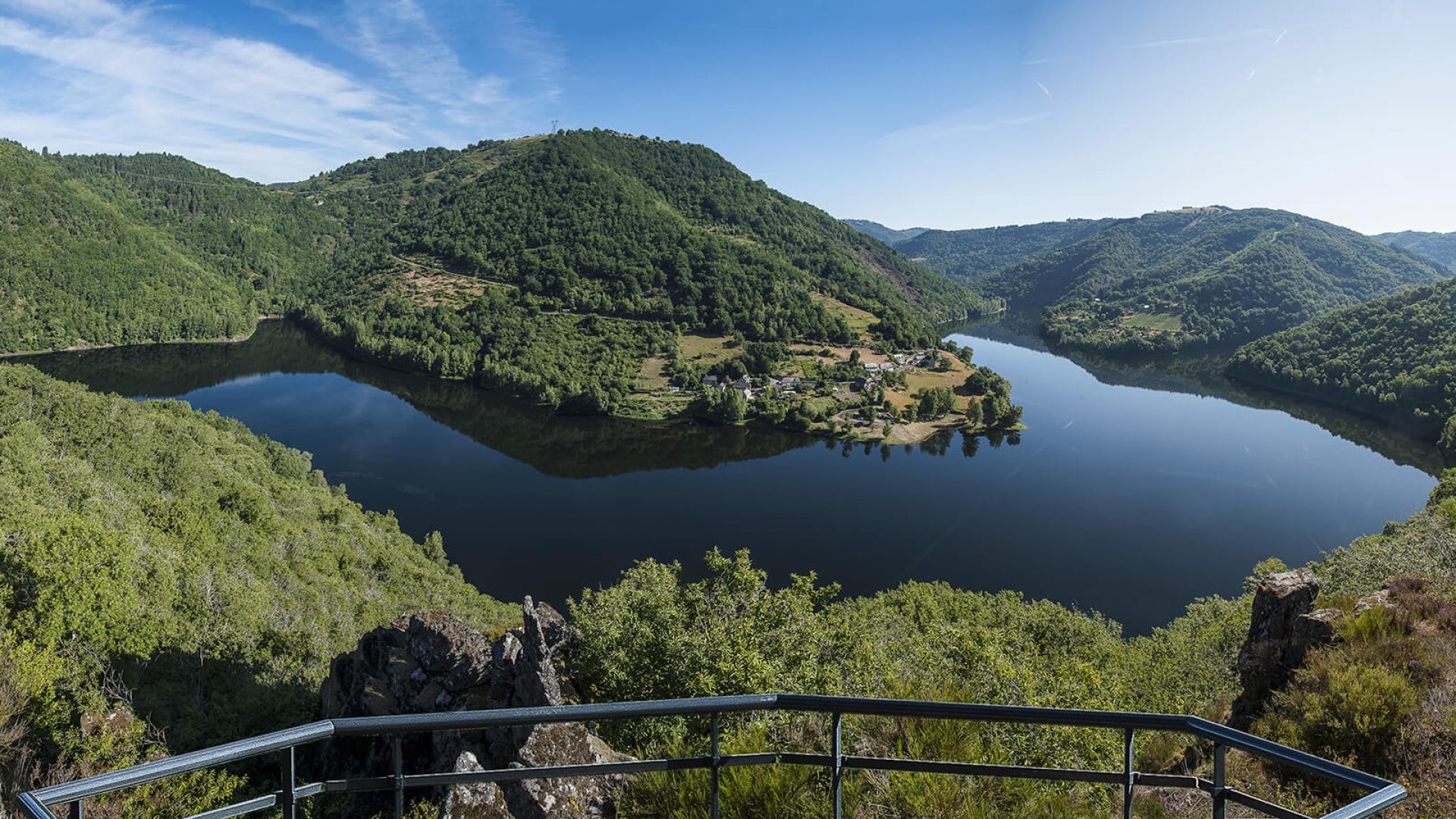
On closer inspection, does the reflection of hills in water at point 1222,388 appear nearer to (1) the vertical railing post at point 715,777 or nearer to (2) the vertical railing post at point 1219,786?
(2) the vertical railing post at point 1219,786

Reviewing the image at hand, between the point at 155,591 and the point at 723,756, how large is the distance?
22027mm

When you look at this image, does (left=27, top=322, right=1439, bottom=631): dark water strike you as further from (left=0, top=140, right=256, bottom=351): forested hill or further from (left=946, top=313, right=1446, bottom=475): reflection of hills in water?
(left=0, top=140, right=256, bottom=351): forested hill

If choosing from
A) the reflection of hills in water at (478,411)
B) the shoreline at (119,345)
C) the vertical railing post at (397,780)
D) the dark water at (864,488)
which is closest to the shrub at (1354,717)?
the vertical railing post at (397,780)

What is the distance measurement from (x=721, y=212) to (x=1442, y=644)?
160139 mm

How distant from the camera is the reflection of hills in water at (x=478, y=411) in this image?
6475 cm

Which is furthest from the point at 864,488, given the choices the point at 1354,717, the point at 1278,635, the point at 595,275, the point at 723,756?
the point at 595,275

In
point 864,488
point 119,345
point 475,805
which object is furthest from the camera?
point 119,345

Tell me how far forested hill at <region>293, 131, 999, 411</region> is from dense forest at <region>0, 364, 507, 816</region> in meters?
46.1

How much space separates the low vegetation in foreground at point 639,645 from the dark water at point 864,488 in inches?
407

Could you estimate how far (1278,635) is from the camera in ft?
33.1

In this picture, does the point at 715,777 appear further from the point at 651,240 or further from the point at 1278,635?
the point at 651,240

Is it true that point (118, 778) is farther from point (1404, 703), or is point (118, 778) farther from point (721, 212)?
point (721, 212)

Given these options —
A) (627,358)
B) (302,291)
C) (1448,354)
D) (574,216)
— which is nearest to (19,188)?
(302,291)

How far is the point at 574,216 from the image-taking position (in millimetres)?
135500
